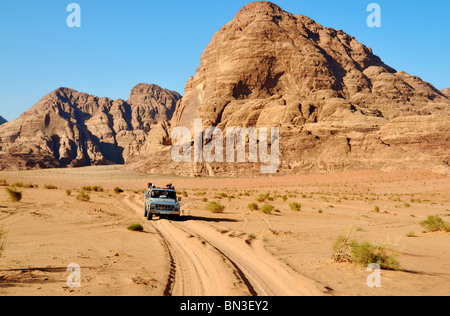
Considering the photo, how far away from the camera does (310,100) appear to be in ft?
281

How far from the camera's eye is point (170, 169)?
275 feet

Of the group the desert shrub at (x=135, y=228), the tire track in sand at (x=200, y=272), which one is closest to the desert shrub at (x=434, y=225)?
the tire track in sand at (x=200, y=272)

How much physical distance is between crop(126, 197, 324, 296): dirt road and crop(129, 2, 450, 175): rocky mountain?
52749mm

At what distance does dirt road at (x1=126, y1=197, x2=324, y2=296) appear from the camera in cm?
645

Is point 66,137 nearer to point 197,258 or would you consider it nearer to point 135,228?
point 135,228

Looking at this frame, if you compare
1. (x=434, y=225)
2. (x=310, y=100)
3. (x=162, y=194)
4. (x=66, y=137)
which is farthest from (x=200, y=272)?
(x=66, y=137)

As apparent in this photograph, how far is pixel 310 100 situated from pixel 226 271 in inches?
3246

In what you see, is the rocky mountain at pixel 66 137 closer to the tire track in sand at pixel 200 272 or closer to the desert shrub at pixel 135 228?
the desert shrub at pixel 135 228

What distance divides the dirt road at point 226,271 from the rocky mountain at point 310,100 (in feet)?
173

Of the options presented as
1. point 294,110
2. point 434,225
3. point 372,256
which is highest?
point 294,110

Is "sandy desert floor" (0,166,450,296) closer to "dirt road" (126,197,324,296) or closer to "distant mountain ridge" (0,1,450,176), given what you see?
"dirt road" (126,197,324,296)

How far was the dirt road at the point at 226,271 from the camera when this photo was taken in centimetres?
645

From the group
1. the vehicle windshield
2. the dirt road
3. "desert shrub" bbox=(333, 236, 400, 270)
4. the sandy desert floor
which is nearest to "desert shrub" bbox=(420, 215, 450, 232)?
the sandy desert floor
